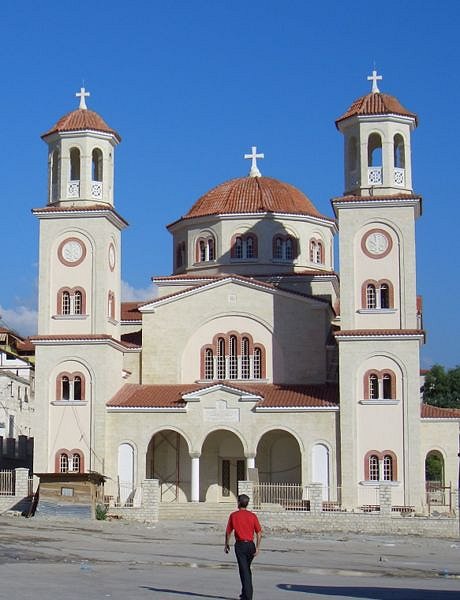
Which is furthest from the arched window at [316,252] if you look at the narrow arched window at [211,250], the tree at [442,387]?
the tree at [442,387]

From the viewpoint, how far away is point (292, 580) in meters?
23.0

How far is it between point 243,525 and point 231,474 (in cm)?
3300

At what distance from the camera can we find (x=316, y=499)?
4375 centimetres

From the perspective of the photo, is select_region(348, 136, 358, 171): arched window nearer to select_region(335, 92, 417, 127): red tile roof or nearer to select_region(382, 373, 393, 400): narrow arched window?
select_region(335, 92, 417, 127): red tile roof

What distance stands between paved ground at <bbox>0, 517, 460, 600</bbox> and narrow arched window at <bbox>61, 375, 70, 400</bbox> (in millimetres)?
8640

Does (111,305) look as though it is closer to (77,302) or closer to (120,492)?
(77,302)

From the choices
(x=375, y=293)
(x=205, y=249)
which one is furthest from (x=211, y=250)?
(x=375, y=293)

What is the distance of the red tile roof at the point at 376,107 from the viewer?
48062 millimetres

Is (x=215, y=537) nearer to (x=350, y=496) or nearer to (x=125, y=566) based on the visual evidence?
(x=350, y=496)

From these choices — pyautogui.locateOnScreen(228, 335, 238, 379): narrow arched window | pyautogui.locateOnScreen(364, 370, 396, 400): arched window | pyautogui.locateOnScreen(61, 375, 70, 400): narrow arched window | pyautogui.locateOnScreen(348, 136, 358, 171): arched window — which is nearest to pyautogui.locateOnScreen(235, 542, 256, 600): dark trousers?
pyautogui.locateOnScreen(364, 370, 396, 400): arched window

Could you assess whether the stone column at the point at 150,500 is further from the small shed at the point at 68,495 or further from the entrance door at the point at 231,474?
the entrance door at the point at 231,474

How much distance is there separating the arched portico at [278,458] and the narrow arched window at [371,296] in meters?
6.99

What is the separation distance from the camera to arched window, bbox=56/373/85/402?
161 ft

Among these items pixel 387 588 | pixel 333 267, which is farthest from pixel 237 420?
pixel 387 588
